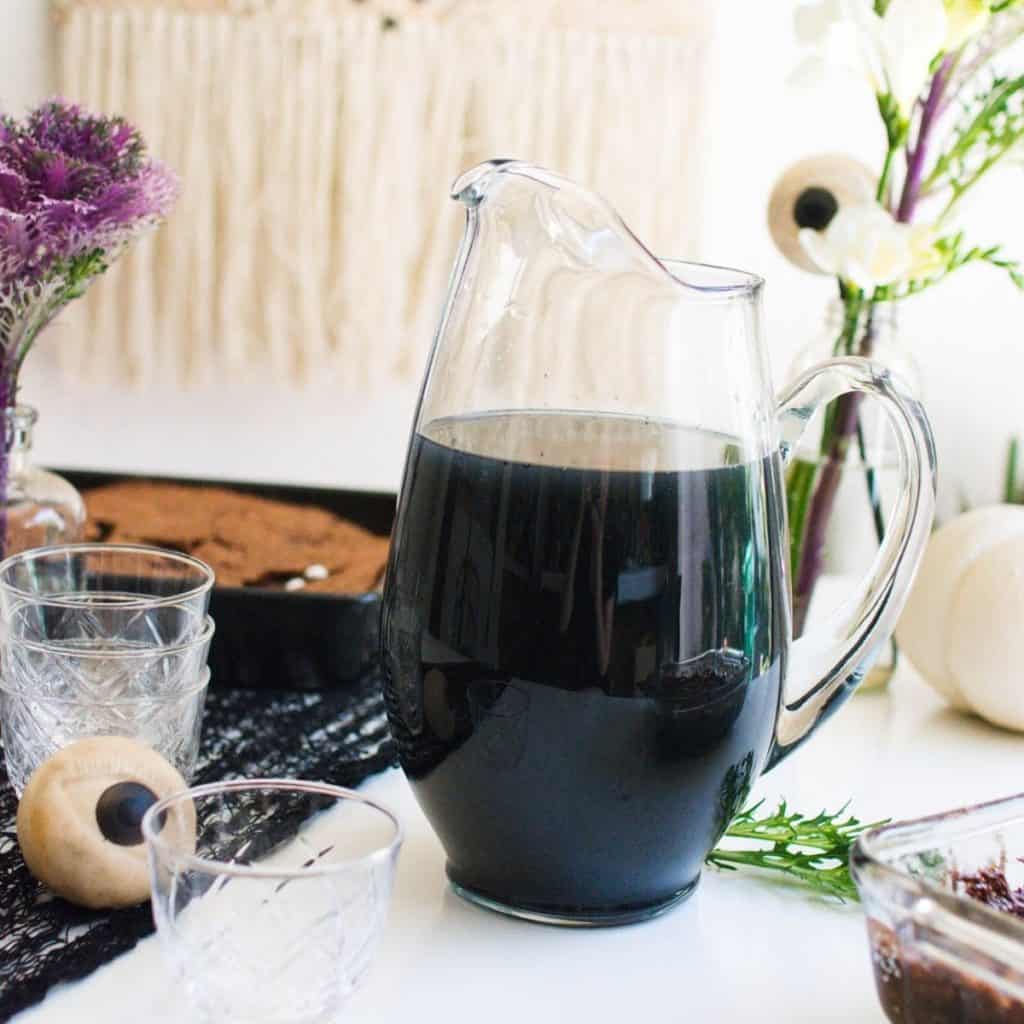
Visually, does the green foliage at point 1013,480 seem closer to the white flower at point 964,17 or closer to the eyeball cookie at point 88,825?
the white flower at point 964,17

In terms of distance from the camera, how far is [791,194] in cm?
87

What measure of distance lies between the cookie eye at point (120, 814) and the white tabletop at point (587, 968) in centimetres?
4

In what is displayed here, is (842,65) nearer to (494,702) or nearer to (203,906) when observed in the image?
(494,702)

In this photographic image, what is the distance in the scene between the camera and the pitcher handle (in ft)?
1.83

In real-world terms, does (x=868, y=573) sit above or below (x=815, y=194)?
below

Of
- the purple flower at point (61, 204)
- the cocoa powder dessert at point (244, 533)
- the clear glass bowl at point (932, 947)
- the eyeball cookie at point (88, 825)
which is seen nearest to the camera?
the clear glass bowl at point (932, 947)

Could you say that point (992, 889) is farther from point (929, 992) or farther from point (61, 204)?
point (61, 204)

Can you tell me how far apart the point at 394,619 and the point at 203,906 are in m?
0.14

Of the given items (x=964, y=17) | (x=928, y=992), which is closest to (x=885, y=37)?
(x=964, y=17)

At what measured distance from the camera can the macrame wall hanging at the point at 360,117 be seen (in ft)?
5.06

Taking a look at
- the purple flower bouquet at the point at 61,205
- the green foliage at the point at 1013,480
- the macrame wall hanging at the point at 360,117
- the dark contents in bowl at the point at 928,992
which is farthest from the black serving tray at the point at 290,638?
the green foliage at the point at 1013,480

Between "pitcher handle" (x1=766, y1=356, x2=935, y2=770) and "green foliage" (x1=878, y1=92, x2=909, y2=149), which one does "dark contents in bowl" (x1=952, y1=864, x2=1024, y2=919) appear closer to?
"pitcher handle" (x1=766, y1=356, x2=935, y2=770)

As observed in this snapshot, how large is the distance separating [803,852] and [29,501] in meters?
0.44

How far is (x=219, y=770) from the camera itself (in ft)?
2.18
